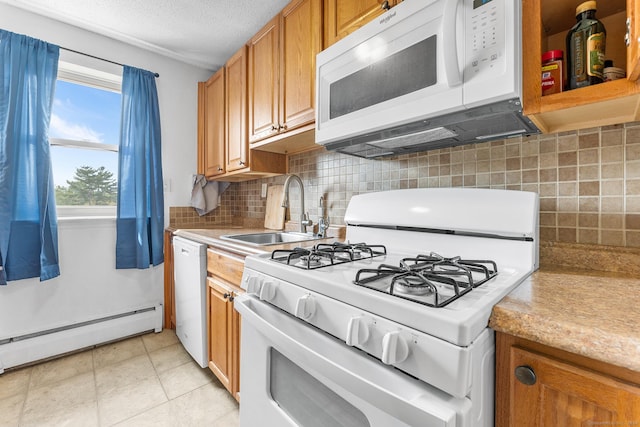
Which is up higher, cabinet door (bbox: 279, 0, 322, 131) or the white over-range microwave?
cabinet door (bbox: 279, 0, 322, 131)

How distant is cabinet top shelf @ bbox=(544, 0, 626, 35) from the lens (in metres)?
0.84

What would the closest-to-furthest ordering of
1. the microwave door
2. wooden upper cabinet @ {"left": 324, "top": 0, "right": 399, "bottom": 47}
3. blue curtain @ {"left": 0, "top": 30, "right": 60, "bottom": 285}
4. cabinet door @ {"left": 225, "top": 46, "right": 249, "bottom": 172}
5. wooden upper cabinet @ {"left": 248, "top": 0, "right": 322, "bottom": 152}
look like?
the microwave door → wooden upper cabinet @ {"left": 324, "top": 0, "right": 399, "bottom": 47} → wooden upper cabinet @ {"left": 248, "top": 0, "right": 322, "bottom": 152} → blue curtain @ {"left": 0, "top": 30, "right": 60, "bottom": 285} → cabinet door @ {"left": 225, "top": 46, "right": 249, "bottom": 172}

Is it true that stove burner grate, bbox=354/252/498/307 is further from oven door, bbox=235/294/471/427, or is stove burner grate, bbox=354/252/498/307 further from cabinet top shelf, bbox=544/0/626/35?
cabinet top shelf, bbox=544/0/626/35

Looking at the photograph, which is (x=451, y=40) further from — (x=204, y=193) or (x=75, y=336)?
(x=75, y=336)

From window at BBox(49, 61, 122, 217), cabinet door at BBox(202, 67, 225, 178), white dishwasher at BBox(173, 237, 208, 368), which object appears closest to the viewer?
white dishwasher at BBox(173, 237, 208, 368)

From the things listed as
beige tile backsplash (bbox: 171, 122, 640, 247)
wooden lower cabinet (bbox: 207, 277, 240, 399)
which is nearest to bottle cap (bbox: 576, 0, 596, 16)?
beige tile backsplash (bbox: 171, 122, 640, 247)

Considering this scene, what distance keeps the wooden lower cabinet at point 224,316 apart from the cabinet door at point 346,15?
3.79 ft

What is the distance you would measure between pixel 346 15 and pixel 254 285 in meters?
1.24

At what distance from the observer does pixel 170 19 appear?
6.48ft

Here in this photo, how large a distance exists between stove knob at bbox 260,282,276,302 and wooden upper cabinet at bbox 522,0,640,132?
902mm

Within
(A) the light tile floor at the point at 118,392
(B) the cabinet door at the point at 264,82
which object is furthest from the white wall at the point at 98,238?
(B) the cabinet door at the point at 264,82

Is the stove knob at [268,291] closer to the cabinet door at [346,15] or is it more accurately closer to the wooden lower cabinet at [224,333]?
the wooden lower cabinet at [224,333]

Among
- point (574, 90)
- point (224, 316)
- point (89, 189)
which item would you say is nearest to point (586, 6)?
point (574, 90)

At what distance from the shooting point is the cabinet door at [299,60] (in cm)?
144
